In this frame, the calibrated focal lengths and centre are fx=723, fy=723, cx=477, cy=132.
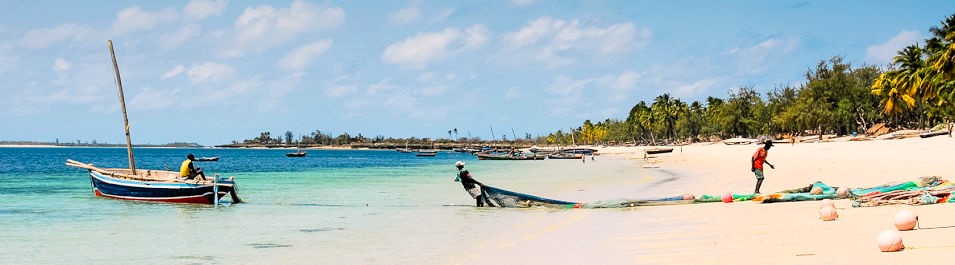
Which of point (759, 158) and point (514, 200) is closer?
point (759, 158)

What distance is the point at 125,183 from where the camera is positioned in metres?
25.0

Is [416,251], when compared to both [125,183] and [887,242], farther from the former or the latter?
[125,183]

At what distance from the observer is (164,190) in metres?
23.9

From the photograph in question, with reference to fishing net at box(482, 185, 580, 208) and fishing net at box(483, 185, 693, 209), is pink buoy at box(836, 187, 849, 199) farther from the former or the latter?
fishing net at box(482, 185, 580, 208)

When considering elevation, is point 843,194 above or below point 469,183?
below

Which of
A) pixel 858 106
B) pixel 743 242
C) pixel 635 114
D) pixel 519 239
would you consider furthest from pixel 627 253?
pixel 635 114

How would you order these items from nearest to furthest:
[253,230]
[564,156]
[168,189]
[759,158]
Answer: [253,230], [759,158], [168,189], [564,156]

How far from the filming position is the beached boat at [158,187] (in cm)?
2330

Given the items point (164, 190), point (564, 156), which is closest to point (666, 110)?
point (564, 156)

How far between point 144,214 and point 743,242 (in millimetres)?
16567

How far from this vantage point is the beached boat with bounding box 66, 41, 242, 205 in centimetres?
2330

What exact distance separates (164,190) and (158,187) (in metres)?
0.25

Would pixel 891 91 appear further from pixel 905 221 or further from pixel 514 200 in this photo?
pixel 905 221

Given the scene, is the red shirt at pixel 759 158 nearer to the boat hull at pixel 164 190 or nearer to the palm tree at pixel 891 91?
the boat hull at pixel 164 190
